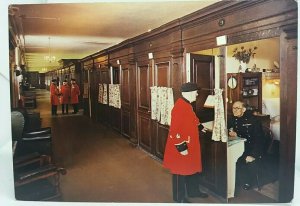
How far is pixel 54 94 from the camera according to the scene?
1.73 m

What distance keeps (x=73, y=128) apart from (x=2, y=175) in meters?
0.52

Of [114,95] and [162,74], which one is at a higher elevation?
[162,74]

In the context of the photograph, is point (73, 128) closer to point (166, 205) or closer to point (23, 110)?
point (23, 110)

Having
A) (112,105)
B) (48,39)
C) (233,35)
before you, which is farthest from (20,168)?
(233,35)

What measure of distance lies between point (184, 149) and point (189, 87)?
0.35m

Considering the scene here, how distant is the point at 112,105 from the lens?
1.86m

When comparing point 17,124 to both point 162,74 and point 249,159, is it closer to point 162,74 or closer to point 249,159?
point 162,74

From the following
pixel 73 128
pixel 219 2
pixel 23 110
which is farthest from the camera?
pixel 73 128

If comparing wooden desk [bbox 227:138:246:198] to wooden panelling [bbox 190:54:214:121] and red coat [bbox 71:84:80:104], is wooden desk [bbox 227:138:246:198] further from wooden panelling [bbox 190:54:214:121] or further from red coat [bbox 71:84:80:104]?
red coat [bbox 71:84:80:104]

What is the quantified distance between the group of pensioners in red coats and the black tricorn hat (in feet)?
2.08

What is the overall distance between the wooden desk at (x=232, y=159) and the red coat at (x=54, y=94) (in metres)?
1.04

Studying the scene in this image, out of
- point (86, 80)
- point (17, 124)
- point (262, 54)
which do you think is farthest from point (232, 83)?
point (17, 124)

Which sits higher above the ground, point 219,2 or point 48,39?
point 219,2

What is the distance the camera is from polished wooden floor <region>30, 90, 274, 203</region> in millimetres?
1644
